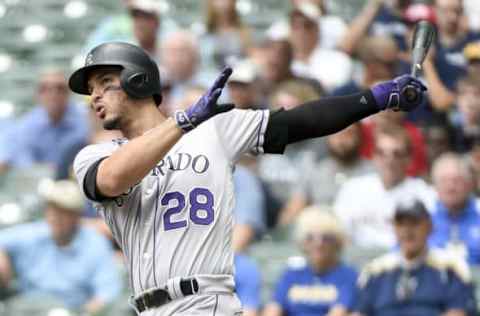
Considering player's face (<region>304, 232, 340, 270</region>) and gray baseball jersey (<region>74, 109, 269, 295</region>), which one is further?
player's face (<region>304, 232, 340, 270</region>)

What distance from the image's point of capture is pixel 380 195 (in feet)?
25.0

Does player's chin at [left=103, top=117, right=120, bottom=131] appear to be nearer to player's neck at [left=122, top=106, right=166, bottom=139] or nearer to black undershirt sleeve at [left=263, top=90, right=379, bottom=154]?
player's neck at [left=122, top=106, right=166, bottom=139]

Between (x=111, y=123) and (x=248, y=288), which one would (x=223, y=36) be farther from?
(x=111, y=123)

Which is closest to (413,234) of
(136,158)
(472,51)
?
(472,51)

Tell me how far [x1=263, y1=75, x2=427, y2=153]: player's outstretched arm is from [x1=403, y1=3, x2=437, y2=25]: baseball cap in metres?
4.39

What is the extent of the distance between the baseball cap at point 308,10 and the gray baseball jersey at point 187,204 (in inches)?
175

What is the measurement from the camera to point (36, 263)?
7.57m

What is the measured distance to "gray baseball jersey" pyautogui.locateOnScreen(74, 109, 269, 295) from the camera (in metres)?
4.18

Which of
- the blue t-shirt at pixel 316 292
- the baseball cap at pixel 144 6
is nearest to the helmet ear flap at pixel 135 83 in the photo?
the blue t-shirt at pixel 316 292

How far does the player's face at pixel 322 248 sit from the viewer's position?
7.09 m

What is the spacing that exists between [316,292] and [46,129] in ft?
7.83

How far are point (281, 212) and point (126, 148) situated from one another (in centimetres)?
378

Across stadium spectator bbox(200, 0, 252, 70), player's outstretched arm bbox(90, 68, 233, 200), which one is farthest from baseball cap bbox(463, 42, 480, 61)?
player's outstretched arm bbox(90, 68, 233, 200)

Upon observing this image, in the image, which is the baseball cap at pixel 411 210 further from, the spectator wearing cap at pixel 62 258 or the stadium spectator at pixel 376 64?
the spectator wearing cap at pixel 62 258
